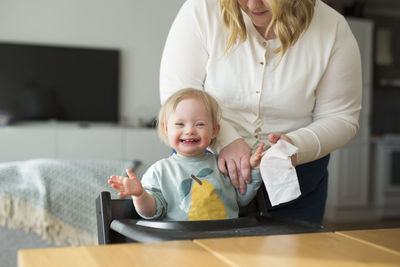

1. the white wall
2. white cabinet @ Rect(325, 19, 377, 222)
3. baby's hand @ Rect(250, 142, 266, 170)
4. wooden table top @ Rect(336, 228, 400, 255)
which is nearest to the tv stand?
the white wall

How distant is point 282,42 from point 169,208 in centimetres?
49

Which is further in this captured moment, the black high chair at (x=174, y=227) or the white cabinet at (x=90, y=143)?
the white cabinet at (x=90, y=143)

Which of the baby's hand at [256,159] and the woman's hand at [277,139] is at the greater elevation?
the woman's hand at [277,139]

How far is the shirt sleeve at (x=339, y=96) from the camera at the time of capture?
119 centimetres

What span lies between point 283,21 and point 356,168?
13.4 feet

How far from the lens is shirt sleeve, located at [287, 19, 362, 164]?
119cm

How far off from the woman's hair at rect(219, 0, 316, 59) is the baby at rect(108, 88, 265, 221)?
173mm

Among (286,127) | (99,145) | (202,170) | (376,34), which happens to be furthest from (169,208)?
(376,34)

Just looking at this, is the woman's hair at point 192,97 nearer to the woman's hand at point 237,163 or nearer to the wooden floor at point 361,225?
the woman's hand at point 237,163

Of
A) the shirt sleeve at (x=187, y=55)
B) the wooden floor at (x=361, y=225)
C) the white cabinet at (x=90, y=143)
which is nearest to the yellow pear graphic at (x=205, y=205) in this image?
the shirt sleeve at (x=187, y=55)

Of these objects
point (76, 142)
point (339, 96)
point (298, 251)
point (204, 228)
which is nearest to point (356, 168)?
point (76, 142)

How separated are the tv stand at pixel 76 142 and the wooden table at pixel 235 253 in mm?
3903

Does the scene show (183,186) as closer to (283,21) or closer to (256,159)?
(256,159)

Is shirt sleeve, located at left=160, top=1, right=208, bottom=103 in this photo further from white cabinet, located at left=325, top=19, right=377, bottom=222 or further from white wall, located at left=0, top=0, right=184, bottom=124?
white wall, located at left=0, top=0, right=184, bottom=124
